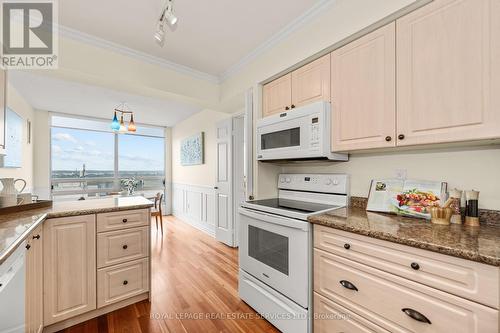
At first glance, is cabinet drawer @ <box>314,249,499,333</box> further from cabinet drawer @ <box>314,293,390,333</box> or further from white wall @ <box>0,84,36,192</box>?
white wall @ <box>0,84,36,192</box>

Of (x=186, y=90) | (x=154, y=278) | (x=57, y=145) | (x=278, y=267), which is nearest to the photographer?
(x=278, y=267)

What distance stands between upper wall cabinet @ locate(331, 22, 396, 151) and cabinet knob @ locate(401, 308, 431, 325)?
90cm

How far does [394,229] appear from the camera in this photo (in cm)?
117

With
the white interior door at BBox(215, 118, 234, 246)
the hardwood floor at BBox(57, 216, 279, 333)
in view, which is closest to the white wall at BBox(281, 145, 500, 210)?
the hardwood floor at BBox(57, 216, 279, 333)

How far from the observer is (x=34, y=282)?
1484 millimetres

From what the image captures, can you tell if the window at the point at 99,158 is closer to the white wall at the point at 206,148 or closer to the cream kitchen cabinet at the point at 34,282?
the white wall at the point at 206,148

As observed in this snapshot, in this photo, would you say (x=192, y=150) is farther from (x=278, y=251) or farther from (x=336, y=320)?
(x=336, y=320)

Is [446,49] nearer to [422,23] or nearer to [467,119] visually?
[422,23]

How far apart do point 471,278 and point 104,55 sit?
298cm

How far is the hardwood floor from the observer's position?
172 cm

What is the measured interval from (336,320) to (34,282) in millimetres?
1987

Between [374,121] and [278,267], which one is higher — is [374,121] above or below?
above

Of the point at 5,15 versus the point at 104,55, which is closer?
the point at 5,15

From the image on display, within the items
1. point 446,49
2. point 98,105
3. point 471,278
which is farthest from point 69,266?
point 98,105
